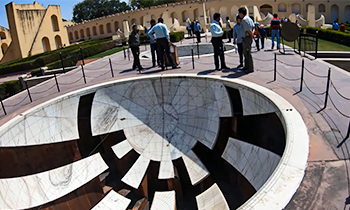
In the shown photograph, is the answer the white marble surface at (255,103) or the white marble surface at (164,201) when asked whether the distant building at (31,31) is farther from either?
the white marble surface at (255,103)

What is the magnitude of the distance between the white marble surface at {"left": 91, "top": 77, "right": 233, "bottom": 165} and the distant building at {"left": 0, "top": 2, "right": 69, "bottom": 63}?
21842 mm

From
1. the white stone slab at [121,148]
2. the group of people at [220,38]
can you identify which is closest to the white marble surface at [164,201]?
the white stone slab at [121,148]

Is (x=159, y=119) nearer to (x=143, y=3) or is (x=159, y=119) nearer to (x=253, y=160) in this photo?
(x=253, y=160)

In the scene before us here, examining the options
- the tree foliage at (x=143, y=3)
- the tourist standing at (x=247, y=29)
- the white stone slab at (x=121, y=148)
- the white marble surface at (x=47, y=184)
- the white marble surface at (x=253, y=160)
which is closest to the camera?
the white marble surface at (x=253, y=160)

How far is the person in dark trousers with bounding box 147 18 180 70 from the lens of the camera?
818cm

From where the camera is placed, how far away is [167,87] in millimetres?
8250

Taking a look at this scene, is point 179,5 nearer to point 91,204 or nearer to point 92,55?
point 92,55

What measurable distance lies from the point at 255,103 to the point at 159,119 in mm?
3101

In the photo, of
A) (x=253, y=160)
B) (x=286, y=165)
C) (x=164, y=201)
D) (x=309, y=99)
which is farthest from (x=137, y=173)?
(x=286, y=165)

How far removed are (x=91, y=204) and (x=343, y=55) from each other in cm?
974

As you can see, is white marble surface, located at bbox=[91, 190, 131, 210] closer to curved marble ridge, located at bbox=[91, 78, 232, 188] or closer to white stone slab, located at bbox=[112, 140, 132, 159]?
curved marble ridge, located at bbox=[91, 78, 232, 188]

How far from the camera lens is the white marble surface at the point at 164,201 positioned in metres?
6.89

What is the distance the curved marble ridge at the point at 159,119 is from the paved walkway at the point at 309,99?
67 centimetres

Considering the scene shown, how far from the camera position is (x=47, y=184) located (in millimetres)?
6969
